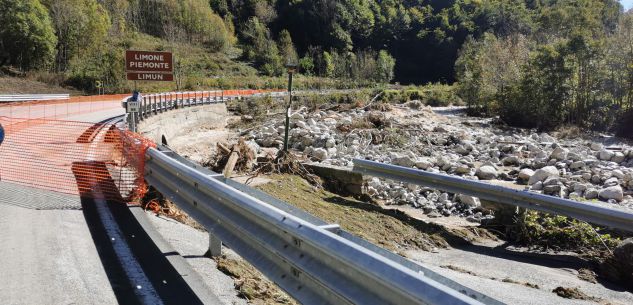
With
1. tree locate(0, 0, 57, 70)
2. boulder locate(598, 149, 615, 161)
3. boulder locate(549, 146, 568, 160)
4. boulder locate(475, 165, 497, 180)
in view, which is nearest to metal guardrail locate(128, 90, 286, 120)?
boulder locate(475, 165, 497, 180)

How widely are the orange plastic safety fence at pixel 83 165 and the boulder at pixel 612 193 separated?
11495 mm

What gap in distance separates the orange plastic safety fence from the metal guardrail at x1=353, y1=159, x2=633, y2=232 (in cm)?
495

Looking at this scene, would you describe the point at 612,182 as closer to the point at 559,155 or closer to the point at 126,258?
the point at 559,155

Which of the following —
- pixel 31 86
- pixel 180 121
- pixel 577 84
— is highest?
pixel 577 84

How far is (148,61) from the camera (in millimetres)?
14453

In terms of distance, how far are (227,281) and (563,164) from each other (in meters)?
16.1

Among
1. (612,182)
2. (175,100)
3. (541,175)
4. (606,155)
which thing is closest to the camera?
(612,182)

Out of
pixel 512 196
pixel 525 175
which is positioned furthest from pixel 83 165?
pixel 525 175

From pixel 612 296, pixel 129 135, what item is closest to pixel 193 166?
pixel 129 135

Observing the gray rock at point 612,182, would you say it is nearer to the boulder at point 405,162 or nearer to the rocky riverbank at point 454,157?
the rocky riverbank at point 454,157

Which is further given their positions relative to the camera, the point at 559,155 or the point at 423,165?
the point at 559,155

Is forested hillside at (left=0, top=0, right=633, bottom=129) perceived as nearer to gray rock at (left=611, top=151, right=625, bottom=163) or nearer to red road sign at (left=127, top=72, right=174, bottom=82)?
gray rock at (left=611, top=151, right=625, bottom=163)

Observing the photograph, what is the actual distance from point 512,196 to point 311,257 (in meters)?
6.75

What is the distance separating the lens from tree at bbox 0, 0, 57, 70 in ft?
147
